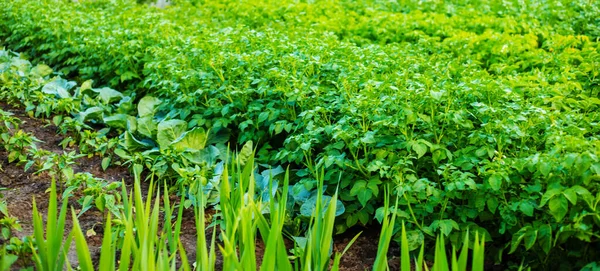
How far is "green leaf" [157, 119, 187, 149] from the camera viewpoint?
389 cm

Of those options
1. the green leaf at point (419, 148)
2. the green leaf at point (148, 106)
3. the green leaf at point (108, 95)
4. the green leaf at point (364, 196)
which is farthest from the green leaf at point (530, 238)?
the green leaf at point (108, 95)

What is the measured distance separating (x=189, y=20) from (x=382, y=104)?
3606mm

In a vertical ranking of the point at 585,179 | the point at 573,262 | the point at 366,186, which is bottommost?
the point at 573,262

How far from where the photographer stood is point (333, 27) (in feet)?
18.8

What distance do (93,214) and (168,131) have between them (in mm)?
850

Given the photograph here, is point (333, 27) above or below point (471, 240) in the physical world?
above

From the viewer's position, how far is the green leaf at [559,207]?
7.97ft

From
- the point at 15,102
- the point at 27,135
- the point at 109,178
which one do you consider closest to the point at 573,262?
the point at 109,178

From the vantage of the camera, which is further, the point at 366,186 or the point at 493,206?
the point at 366,186

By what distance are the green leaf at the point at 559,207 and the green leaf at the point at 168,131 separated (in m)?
2.26

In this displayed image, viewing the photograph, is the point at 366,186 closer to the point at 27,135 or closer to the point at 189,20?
the point at 27,135

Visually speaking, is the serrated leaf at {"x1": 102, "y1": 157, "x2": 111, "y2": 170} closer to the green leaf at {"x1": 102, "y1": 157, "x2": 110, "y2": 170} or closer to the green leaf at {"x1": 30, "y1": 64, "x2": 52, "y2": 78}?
the green leaf at {"x1": 102, "y1": 157, "x2": 110, "y2": 170}

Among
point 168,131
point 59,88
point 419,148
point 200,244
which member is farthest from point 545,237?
point 59,88

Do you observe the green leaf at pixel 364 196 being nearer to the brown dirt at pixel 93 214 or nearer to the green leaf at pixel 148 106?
the brown dirt at pixel 93 214
